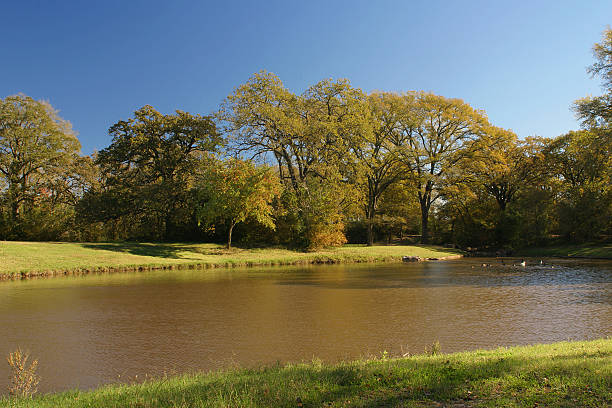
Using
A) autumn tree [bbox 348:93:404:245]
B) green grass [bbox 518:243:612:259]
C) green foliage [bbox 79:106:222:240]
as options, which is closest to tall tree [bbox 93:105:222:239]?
green foliage [bbox 79:106:222:240]

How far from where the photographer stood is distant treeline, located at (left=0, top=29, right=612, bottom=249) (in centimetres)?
3784

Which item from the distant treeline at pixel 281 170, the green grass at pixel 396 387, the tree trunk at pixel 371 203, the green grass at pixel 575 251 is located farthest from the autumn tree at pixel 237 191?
the green grass at pixel 575 251

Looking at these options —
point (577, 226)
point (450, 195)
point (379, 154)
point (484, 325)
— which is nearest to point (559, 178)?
point (577, 226)

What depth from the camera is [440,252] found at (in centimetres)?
4238

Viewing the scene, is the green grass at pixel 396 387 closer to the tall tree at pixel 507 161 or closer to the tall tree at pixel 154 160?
the tall tree at pixel 154 160

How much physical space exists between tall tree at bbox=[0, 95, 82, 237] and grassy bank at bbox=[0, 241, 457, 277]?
36.4 ft

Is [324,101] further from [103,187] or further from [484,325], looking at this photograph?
[484,325]

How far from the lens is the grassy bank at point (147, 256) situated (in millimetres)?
24828

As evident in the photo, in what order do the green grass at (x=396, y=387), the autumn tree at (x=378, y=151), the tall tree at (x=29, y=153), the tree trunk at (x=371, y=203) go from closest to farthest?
the green grass at (x=396, y=387), the tall tree at (x=29, y=153), the autumn tree at (x=378, y=151), the tree trunk at (x=371, y=203)

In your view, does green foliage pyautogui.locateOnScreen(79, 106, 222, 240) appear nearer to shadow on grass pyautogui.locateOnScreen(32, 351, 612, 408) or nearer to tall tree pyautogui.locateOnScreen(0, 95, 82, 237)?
tall tree pyautogui.locateOnScreen(0, 95, 82, 237)

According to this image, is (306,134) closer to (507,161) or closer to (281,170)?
(281,170)

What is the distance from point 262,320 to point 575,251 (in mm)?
38624

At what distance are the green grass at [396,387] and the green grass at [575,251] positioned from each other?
37.5m

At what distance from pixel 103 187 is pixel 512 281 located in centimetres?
3954
